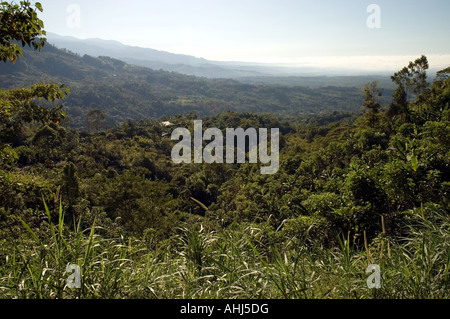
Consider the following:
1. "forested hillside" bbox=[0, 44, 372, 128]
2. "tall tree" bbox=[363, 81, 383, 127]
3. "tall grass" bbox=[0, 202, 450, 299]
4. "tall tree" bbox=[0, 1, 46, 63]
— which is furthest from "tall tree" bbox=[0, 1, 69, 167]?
"forested hillside" bbox=[0, 44, 372, 128]

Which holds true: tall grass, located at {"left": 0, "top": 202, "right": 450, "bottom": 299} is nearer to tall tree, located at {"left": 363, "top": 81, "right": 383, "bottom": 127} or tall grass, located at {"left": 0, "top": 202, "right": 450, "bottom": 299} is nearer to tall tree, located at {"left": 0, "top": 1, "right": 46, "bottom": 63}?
tall tree, located at {"left": 0, "top": 1, "right": 46, "bottom": 63}

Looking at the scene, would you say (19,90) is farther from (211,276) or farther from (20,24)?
(211,276)

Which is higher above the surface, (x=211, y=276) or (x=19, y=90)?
(x=19, y=90)

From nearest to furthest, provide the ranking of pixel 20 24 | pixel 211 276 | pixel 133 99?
pixel 211 276, pixel 20 24, pixel 133 99

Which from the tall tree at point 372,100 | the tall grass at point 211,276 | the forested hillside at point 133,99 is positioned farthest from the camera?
the forested hillside at point 133,99

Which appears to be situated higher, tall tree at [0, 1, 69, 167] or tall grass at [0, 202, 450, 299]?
tall tree at [0, 1, 69, 167]

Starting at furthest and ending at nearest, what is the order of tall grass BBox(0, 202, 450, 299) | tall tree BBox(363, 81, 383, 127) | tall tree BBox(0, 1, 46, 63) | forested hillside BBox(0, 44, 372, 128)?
forested hillside BBox(0, 44, 372, 128)
tall tree BBox(363, 81, 383, 127)
tall tree BBox(0, 1, 46, 63)
tall grass BBox(0, 202, 450, 299)

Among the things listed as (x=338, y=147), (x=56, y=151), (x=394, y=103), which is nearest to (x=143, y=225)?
(x=338, y=147)

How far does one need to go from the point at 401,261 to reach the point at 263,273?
3.98ft

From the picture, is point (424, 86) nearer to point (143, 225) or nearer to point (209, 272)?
point (143, 225)

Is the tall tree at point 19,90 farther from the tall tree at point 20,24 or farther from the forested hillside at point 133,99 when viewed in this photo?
the forested hillside at point 133,99

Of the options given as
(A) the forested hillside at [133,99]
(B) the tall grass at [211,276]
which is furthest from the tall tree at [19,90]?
(A) the forested hillside at [133,99]

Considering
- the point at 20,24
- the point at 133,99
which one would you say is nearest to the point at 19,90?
the point at 20,24
